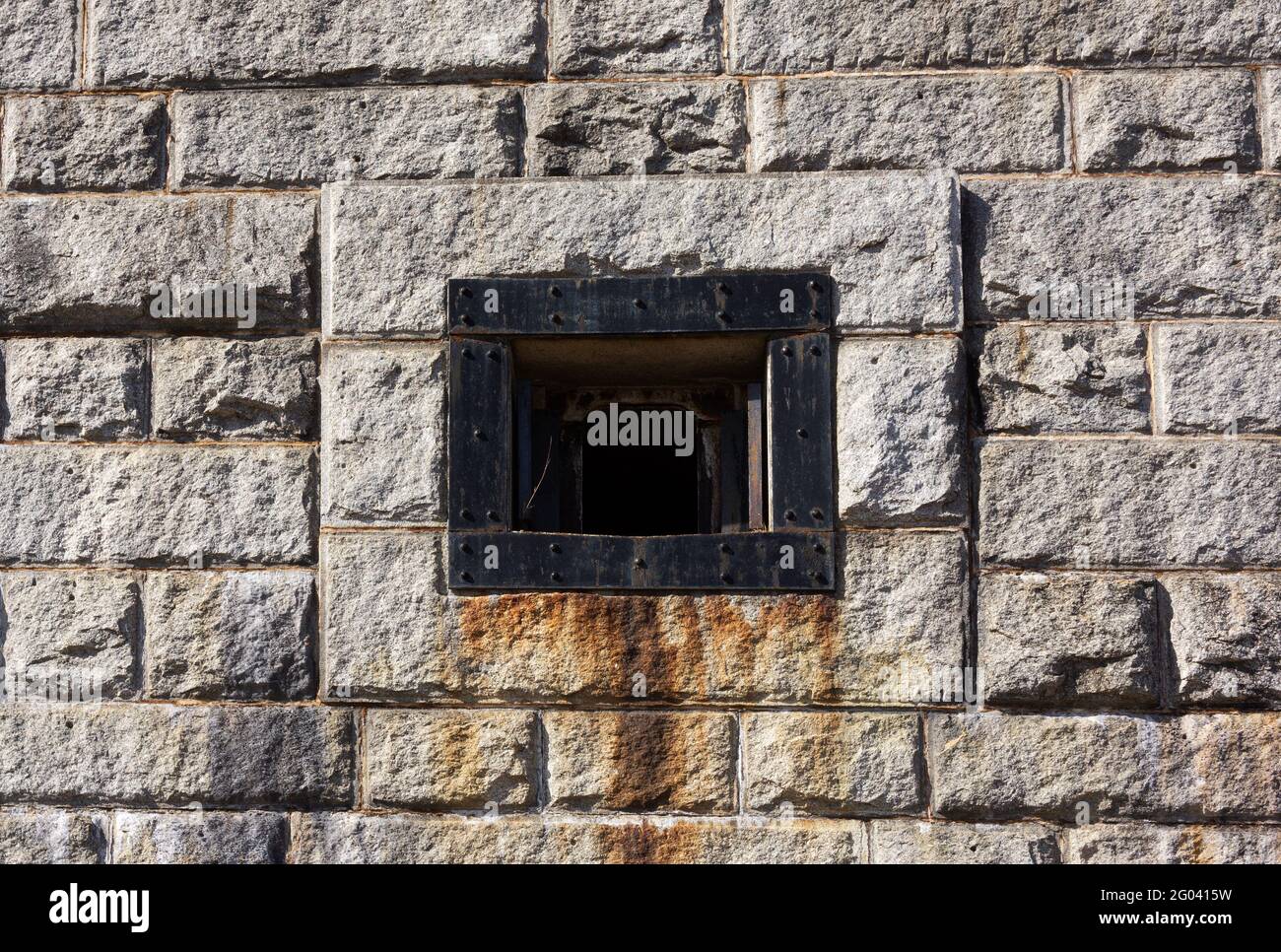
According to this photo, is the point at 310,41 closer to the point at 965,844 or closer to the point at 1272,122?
the point at 1272,122

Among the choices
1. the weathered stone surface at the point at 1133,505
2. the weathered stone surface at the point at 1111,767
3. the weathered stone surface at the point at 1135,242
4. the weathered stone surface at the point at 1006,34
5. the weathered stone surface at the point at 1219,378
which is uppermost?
the weathered stone surface at the point at 1006,34

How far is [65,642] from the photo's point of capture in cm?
323

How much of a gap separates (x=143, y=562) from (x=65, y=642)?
12.1 inches

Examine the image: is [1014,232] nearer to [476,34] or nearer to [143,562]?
[476,34]

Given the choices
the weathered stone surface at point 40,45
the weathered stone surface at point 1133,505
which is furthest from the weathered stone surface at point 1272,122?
the weathered stone surface at point 40,45

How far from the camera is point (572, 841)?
10.2ft

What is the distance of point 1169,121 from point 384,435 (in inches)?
91.6

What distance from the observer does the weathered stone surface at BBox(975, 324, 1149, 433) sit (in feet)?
10.4

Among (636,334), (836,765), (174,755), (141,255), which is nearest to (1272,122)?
(636,334)

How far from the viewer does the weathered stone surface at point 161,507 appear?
3.24 meters

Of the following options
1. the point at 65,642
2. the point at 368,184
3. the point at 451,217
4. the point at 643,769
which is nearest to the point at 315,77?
the point at 368,184

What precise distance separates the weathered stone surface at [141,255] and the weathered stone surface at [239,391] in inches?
3.3

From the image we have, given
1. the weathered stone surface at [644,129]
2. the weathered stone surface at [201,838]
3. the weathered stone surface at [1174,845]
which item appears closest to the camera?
the weathered stone surface at [1174,845]

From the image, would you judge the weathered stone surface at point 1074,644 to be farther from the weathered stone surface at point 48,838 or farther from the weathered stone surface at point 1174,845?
the weathered stone surface at point 48,838
